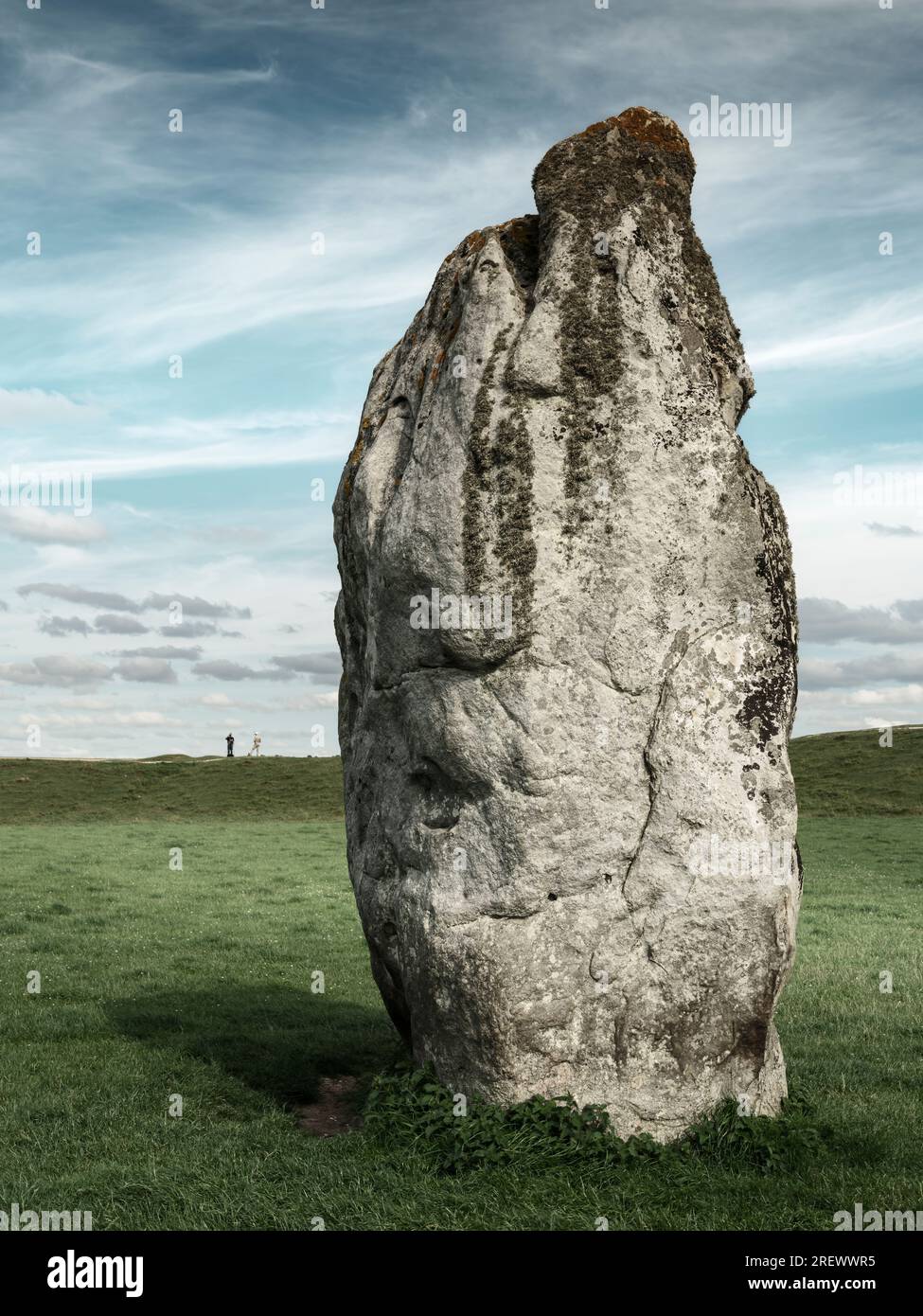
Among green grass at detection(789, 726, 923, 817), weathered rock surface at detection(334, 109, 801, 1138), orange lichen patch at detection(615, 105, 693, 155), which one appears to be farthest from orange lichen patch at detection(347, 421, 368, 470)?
green grass at detection(789, 726, 923, 817)

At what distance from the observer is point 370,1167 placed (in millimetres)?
8562

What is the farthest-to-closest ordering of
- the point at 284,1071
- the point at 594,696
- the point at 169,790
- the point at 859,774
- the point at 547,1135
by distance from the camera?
the point at 169,790
the point at 859,774
the point at 284,1071
the point at 594,696
the point at 547,1135

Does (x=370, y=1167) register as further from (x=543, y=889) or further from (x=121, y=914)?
(x=121, y=914)

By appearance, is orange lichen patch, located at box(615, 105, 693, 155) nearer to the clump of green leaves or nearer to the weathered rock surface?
the weathered rock surface

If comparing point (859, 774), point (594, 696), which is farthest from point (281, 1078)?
point (859, 774)

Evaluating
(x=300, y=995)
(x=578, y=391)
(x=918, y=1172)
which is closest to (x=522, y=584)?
(x=578, y=391)

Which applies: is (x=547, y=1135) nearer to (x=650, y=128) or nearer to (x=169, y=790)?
(x=650, y=128)

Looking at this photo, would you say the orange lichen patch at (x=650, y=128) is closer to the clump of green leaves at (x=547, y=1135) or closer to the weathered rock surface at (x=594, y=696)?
the weathered rock surface at (x=594, y=696)

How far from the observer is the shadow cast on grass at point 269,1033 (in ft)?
38.4

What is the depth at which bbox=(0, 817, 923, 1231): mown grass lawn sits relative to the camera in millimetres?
8039

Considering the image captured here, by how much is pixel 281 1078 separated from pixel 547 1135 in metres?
3.97

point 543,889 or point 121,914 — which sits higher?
point 543,889

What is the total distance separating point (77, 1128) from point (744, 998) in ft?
18.7

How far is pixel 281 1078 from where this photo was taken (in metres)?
11.5
